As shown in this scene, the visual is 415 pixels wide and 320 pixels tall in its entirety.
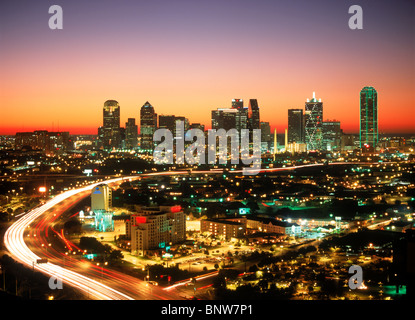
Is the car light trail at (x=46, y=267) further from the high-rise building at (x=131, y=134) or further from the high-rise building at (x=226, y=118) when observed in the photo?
the high-rise building at (x=131, y=134)

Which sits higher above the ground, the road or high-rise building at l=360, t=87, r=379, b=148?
high-rise building at l=360, t=87, r=379, b=148

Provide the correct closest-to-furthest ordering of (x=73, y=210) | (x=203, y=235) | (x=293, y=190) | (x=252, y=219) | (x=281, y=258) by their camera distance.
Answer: (x=281, y=258)
(x=203, y=235)
(x=252, y=219)
(x=73, y=210)
(x=293, y=190)

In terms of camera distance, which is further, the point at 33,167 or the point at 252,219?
the point at 33,167

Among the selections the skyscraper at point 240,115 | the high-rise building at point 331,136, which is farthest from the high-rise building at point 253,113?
the high-rise building at point 331,136

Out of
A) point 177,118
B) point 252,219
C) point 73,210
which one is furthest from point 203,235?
point 177,118

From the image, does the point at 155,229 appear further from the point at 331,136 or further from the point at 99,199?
the point at 331,136

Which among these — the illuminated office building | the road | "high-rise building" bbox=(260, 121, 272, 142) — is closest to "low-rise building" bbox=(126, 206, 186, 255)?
the illuminated office building

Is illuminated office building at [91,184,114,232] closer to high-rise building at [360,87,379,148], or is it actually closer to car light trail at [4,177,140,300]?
car light trail at [4,177,140,300]
